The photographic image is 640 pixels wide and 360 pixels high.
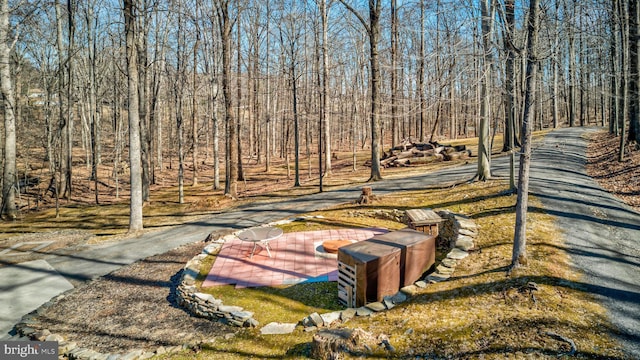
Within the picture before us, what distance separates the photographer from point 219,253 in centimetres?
865

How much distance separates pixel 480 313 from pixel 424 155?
17.4 m

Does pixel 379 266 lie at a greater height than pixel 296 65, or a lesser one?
lesser

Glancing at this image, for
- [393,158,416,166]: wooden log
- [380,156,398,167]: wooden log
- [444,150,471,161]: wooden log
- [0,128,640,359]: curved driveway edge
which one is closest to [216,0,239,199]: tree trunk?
[0,128,640,359]: curved driveway edge

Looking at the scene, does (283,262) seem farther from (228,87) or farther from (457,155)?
(457,155)

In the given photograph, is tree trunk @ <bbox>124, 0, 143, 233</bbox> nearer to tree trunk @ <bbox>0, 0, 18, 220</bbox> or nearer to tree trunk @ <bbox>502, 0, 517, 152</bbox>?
tree trunk @ <bbox>0, 0, 18, 220</bbox>

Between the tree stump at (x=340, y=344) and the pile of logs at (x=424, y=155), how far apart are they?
17469 millimetres

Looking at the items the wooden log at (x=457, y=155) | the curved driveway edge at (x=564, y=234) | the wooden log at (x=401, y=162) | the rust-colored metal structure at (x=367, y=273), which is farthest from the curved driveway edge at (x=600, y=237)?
the wooden log at (x=401, y=162)

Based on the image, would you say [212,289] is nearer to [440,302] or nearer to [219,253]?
[219,253]

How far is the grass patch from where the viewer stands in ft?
13.0

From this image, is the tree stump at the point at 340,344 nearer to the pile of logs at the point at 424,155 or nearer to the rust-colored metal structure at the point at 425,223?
the rust-colored metal structure at the point at 425,223

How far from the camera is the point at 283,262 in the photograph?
25.5 ft

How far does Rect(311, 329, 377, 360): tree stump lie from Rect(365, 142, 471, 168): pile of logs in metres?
17.5

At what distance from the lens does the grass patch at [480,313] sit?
13.0ft

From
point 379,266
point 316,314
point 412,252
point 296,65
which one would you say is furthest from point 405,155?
point 316,314
